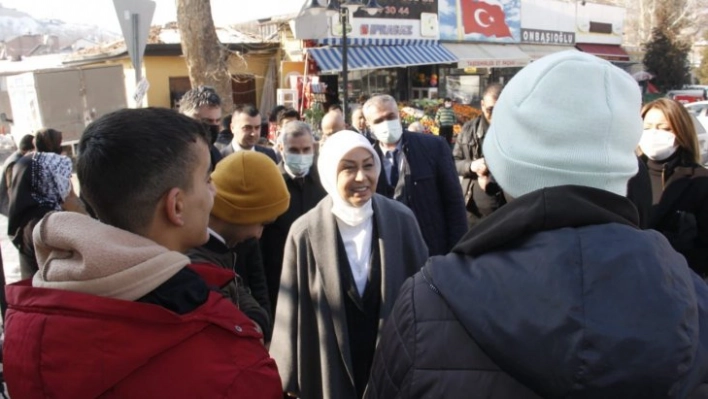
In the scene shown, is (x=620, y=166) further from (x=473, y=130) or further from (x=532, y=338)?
(x=473, y=130)

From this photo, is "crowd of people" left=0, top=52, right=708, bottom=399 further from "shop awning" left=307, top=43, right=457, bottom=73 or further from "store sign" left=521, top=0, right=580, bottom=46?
"store sign" left=521, top=0, right=580, bottom=46

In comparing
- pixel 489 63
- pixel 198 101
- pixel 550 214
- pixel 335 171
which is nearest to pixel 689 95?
pixel 489 63

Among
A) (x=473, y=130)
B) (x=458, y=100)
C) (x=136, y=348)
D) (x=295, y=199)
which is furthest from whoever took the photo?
(x=458, y=100)

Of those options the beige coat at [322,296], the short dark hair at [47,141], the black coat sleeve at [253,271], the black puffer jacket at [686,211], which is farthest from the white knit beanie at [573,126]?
the short dark hair at [47,141]

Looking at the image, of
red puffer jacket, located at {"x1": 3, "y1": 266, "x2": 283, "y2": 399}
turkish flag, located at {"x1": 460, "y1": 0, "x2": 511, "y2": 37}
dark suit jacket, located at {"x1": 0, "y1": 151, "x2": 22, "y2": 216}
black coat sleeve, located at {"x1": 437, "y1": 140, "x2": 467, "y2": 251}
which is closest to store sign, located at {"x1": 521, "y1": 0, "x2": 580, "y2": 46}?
turkish flag, located at {"x1": 460, "y1": 0, "x2": 511, "y2": 37}

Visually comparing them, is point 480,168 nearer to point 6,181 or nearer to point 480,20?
point 6,181

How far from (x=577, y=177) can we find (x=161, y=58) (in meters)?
16.2

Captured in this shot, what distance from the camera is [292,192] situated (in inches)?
152

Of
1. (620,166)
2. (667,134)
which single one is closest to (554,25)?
(667,134)

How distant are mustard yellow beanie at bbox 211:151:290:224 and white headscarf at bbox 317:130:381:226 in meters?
0.39

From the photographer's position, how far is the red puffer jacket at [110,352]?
121 centimetres

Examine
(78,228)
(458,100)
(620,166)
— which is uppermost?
(620,166)

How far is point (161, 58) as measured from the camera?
15.8 m

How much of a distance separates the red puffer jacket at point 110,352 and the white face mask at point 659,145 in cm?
299
